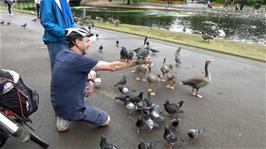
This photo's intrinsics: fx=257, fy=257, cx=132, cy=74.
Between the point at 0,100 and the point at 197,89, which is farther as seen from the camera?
the point at 197,89

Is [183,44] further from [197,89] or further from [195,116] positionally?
[195,116]

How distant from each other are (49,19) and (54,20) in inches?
4.0

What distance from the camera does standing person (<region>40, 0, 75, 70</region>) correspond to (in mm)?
4461

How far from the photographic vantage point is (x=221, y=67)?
889cm

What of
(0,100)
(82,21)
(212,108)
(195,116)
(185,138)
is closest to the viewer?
(0,100)

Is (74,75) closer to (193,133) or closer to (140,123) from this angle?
(140,123)

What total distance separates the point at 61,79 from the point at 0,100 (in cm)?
86

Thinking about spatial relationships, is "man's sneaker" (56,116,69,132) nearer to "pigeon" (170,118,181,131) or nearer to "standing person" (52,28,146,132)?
"standing person" (52,28,146,132)

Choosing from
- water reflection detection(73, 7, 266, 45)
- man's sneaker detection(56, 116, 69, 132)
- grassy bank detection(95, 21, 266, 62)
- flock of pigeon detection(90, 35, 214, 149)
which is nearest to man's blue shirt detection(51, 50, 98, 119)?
man's sneaker detection(56, 116, 69, 132)

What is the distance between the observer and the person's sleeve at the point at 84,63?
11.8 feet

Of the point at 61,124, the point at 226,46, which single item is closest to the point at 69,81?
the point at 61,124

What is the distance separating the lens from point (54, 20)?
15.0ft

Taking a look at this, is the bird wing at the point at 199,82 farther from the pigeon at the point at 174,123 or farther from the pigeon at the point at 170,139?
the pigeon at the point at 170,139

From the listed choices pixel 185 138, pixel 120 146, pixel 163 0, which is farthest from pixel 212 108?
pixel 163 0
